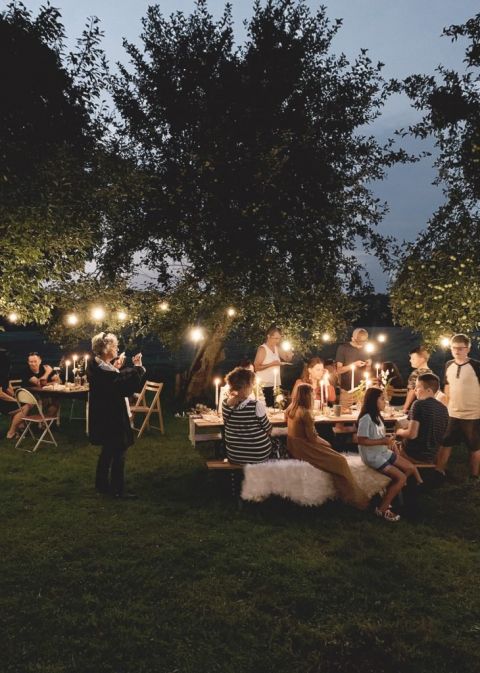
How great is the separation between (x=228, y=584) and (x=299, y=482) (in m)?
2.08

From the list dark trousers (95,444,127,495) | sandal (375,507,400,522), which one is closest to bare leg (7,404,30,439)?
dark trousers (95,444,127,495)

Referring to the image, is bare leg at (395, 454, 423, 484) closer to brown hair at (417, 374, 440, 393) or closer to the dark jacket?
brown hair at (417, 374, 440, 393)

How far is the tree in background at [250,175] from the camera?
12461mm

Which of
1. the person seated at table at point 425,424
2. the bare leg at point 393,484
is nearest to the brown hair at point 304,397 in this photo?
the bare leg at point 393,484

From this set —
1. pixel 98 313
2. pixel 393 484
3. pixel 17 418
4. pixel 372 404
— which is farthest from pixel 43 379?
pixel 393 484

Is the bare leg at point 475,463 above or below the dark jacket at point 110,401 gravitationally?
below

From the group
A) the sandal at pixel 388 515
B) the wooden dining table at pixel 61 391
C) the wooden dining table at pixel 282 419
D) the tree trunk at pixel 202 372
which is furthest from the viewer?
the tree trunk at pixel 202 372

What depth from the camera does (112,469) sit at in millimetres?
7078

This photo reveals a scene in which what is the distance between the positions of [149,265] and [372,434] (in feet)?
28.6

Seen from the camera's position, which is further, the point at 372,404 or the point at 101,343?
the point at 101,343

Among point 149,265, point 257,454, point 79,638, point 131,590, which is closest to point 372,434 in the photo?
point 257,454

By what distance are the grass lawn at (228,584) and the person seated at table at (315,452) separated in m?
0.23

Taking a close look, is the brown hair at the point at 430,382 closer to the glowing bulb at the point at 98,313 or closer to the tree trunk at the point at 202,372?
the glowing bulb at the point at 98,313

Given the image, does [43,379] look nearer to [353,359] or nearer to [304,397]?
[353,359]
